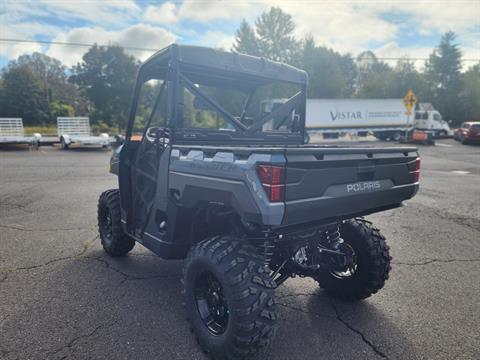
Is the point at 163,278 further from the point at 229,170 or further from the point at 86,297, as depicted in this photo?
the point at 229,170

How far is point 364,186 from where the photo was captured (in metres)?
2.57

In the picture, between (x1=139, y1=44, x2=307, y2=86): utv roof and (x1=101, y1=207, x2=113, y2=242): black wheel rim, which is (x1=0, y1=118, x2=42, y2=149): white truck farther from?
(x1=139, y1=44, x2=307, y2=86): utv roof

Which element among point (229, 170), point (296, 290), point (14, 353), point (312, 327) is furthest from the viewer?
point (296, 290)

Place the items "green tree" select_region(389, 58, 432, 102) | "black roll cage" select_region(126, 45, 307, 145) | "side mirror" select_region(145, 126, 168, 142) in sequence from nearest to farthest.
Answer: "black roll cage" select_region(126, 45, 307, 145)
"side mirror" select_region(145, 126, 168, 142)
"green tree" select_region(389, 58, 432, 102)

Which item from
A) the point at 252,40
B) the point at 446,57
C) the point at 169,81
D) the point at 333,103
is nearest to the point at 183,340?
the point at 169,81

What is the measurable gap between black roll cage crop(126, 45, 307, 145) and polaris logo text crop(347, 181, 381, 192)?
1192mm

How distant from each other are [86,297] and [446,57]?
5949 centimetres

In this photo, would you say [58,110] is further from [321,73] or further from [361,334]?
[361,334]

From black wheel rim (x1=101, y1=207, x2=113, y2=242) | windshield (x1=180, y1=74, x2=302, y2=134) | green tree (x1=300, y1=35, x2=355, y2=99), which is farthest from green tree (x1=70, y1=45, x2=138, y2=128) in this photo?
windshield (x1=180, y1=74, x2=302, y2=134)

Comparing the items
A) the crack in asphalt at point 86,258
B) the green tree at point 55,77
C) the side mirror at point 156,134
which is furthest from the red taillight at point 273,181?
the green tree at point 55,77

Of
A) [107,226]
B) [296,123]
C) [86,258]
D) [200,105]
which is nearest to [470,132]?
[296,123]

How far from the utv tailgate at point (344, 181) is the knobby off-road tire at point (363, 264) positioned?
0.45 metres

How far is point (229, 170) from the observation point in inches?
87.3

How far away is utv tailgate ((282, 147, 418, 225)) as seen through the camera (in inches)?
83.7
